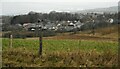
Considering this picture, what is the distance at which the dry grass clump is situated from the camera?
29.3 feet

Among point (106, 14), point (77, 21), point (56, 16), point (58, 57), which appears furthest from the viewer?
point (106, 14)

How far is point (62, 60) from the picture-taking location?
948cm

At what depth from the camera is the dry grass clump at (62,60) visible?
8930 millimetres

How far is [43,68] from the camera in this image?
851 cm

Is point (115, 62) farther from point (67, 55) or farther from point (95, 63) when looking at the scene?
point (67, 55)

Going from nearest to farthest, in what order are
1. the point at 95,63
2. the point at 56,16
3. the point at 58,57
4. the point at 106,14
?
the point at 95,63
the point at 58,57
the point at 56,16
the point at 106,14

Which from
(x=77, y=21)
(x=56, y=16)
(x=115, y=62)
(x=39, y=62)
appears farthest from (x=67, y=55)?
(x=77, y=21)

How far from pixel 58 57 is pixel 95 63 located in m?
1.51

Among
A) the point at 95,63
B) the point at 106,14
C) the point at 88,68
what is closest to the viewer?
the point at 88,68

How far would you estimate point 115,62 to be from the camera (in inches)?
354

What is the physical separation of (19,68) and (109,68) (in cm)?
297

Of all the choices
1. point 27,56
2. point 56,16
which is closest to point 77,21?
point 56,16

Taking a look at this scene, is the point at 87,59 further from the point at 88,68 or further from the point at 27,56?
the point at 27,56

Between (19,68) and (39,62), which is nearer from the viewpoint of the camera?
(19,68)
